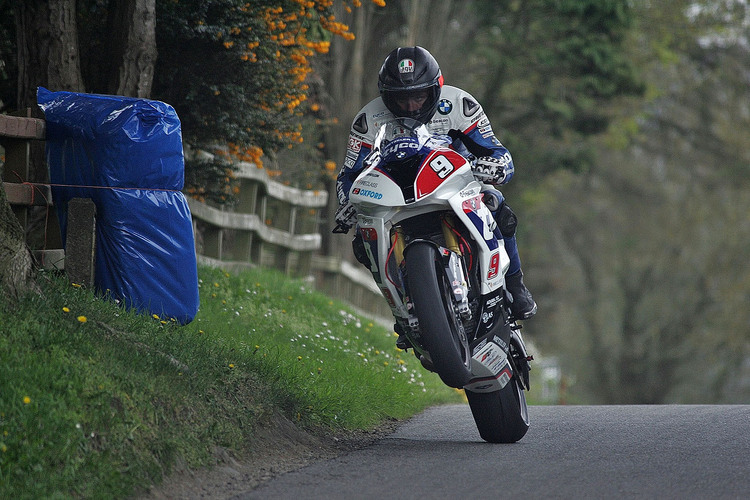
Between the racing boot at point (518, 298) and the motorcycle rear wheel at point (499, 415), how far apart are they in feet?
1.53

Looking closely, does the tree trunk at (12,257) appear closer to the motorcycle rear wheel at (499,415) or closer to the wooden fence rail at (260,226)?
the motorcycle rear wheel at (499,415)

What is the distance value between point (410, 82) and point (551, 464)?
2313mm

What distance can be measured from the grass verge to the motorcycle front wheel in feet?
3.31

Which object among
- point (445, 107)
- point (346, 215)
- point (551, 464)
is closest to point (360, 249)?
point (346, 215)

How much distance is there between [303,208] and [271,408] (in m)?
8.49

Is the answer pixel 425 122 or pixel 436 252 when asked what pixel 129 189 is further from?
pixel 436 252

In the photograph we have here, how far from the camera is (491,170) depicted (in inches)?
278

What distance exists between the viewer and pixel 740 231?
34094 mm

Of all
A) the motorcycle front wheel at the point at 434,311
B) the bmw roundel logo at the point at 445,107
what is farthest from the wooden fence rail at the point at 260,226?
the motorcycle front wheel at the point at 434,311

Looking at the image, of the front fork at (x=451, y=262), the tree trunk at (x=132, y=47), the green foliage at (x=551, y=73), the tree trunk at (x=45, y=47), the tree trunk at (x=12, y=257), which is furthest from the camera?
the green foliage at (x=551, y=73)

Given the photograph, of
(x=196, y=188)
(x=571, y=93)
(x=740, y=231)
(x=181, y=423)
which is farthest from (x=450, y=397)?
(x=740, y=231)

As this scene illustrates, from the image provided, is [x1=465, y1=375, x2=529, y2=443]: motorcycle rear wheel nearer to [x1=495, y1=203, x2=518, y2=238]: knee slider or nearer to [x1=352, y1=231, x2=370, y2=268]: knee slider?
[x1=495, y1=203, x2=518, y2=238]: knee slider

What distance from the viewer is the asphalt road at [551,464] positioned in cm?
552

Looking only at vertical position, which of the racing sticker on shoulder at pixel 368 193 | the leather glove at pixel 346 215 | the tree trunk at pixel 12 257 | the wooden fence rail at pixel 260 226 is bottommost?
the wooden fence rail at pixel 260 226
